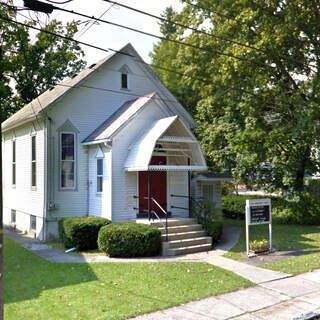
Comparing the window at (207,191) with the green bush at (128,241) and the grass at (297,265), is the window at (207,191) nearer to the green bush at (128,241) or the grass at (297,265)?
the green bush at (128,241)

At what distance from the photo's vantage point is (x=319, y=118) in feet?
47.9

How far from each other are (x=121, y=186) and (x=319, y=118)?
881 centimetres

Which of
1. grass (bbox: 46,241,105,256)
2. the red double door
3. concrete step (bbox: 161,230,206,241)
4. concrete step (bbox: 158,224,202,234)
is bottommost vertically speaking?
grass (bbox: 46,241,105,256)

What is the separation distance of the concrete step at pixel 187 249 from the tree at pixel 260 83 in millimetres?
5665

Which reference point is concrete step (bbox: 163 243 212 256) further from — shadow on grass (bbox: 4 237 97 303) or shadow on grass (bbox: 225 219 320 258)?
shadow on grass (bbox: 4 237 97 303)

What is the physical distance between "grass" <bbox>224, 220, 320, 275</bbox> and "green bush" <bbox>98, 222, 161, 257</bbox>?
2.65m

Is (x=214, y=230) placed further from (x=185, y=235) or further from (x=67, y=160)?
(x=67, y=160)

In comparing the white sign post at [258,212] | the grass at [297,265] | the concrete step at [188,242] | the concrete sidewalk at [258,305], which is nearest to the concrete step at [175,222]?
the concrete step at [188,242]

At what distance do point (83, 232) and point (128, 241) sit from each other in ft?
7.15

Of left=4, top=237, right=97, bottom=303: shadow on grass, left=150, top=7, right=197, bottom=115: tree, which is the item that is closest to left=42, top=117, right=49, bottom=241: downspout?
left=4, top=237, right=97, bottom=303: shadow on grass

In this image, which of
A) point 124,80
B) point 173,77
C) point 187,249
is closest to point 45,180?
point 124,80

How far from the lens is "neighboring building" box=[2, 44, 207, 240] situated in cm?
1430

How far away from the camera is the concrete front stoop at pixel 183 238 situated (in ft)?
40.1

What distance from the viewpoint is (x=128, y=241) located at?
1164 cm
